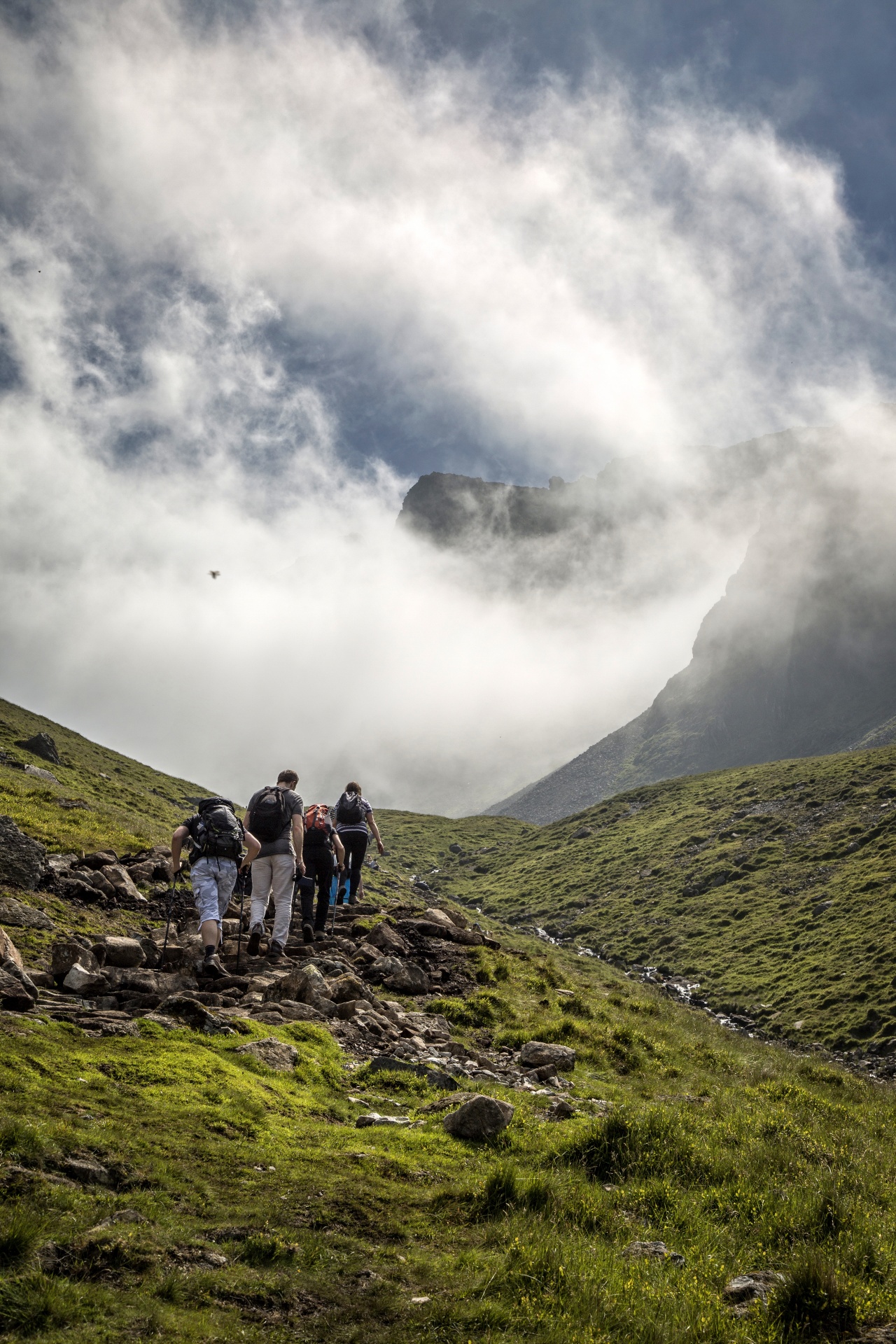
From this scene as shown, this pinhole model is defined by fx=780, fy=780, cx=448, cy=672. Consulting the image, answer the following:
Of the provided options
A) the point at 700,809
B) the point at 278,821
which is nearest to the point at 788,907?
the point at 700,809

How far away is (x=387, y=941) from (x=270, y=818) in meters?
5.04

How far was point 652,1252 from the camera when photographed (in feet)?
22.3

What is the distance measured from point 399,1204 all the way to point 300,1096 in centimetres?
275

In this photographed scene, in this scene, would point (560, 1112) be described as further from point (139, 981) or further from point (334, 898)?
point (334, 898)

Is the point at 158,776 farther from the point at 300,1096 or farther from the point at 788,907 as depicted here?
the point at 300,1096

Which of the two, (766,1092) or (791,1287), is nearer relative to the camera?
(791,1287)

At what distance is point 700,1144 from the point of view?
935 centimetres

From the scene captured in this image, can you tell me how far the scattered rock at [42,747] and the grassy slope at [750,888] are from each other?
47918 mm

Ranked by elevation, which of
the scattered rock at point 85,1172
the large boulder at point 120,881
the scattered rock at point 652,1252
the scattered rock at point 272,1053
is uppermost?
the large boulder at point 120,881

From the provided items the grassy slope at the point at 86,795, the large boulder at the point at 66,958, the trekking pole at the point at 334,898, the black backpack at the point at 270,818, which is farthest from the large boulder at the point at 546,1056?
the grassy slope at the point at 86,795

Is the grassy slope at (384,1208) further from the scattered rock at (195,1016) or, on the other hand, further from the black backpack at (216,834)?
the black backpack at (216,834)

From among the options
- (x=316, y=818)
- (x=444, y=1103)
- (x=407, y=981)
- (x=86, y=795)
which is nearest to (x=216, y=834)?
(x=407, y=981)

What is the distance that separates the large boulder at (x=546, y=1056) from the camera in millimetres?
13055

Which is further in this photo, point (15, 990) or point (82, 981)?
point (82, 981)
